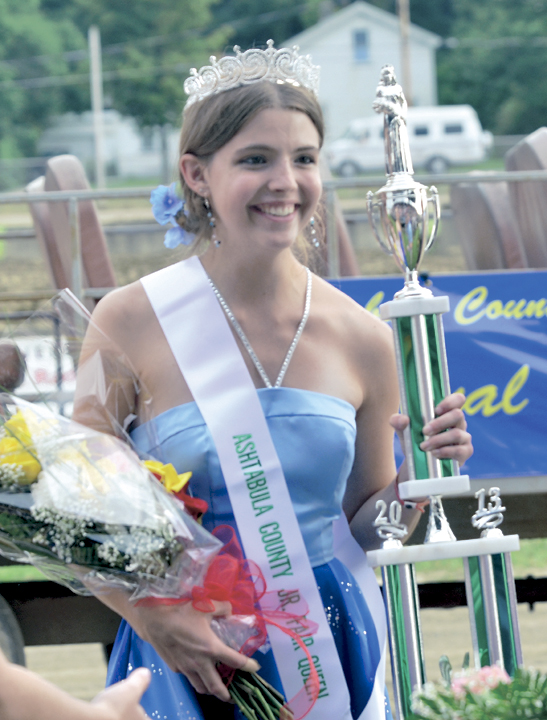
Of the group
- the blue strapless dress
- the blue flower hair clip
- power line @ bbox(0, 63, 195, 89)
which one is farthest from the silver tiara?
power line @ bbox(0, 63, 195, 89)

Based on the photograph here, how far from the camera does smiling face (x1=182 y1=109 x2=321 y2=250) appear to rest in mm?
1635

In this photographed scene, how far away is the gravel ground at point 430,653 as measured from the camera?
4379 mm

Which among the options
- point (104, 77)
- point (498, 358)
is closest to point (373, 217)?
point (498, 358)

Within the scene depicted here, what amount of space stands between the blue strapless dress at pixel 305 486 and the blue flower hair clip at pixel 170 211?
351 millimetres

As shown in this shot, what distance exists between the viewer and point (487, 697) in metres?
0.86

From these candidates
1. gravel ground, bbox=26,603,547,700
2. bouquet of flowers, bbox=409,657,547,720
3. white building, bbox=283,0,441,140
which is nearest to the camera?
bouquet of flowers, bbox=409,657,547,720

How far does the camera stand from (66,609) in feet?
12.0

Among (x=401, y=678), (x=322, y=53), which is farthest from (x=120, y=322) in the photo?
(x=322, y=53)

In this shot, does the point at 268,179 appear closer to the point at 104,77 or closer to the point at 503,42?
the point at 104,77

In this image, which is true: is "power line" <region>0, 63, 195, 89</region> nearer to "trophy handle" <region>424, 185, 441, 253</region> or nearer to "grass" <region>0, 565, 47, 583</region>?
"grass" <region>0, 565, 47, 583</region>

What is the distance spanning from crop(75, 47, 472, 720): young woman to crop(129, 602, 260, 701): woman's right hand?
0.06m

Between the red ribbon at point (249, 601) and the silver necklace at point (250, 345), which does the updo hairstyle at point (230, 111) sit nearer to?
the silver necklace at point (250, 345)

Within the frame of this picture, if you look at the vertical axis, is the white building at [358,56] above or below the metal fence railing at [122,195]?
above

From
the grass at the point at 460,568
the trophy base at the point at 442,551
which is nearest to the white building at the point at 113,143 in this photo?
the grass at the point at 460,568
